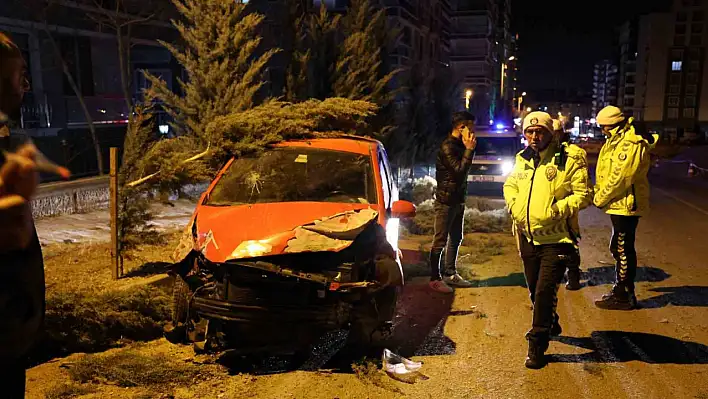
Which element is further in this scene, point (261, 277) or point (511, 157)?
point (511, 157)

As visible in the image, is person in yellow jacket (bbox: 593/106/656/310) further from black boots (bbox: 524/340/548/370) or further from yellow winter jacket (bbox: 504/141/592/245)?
black boots (bbox: 524/340/548/370)

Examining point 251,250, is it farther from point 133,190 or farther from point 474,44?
point 474,44

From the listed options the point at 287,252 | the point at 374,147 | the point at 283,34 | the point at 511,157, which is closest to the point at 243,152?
the point at 374,147

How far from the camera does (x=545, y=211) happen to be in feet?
15.3

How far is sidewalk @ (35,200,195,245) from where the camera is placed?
27.8 ft

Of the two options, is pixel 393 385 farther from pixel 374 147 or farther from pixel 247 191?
pixel 374 147

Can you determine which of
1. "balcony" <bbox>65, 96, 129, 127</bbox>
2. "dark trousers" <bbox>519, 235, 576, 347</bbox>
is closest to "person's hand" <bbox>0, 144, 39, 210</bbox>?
"dark trousers" <bbox>519, 235, 576, 347</bbox>

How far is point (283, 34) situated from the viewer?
1117cm

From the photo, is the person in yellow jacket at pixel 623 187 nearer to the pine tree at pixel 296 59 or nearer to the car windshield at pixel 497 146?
the pine tree at pixel 296 59

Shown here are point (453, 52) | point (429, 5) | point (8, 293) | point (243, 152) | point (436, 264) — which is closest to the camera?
point (8, 293)

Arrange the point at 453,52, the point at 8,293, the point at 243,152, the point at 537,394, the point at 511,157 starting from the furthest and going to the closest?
the point at 453,52 < the point at 511,157 < the point at 243,152 < the point at 537,394 < the point at 8,293

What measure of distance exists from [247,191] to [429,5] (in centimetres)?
4008

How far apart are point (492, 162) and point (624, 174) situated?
8.25m

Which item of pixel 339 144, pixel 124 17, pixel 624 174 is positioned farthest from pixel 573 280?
pixel 124 17
